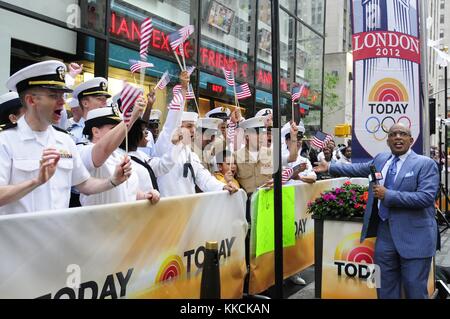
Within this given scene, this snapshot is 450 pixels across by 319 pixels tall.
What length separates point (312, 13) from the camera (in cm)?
2366

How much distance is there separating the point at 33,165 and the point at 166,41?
9.66 metres

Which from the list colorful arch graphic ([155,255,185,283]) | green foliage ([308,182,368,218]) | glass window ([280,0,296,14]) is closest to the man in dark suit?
green foliage ([308,182,368,218])

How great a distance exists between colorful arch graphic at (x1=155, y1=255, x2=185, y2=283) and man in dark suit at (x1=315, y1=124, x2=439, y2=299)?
1837 millimetres

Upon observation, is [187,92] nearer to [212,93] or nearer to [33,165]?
[33,165]

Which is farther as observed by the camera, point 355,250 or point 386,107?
point 386,107

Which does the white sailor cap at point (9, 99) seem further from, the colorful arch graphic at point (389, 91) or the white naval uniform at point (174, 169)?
the colorful arch graphic at point (389, 91)

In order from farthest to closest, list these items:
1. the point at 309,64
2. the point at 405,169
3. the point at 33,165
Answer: the point at 309,64
the point at 405,169
the point at 33,165

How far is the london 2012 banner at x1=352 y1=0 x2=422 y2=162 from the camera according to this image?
550 centimetres

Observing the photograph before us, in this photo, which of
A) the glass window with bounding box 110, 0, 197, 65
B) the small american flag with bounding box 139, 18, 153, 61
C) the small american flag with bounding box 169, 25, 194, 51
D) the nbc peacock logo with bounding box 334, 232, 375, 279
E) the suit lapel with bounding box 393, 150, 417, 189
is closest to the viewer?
the small american flag with bounding box 139, 18, 153, 61

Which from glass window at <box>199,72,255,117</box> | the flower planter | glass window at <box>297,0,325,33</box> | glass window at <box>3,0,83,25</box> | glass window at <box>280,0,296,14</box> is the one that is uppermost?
glass window at <box>297,0,325,33</box>

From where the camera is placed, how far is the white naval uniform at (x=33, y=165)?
9.76ft

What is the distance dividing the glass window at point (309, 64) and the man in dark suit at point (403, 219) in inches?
621

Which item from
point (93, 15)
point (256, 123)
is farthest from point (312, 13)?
point (256, 123)

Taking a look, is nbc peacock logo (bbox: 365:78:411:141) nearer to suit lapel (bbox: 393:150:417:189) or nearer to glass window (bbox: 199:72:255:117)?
suit lapel (bbox: 393:150:417:189)
